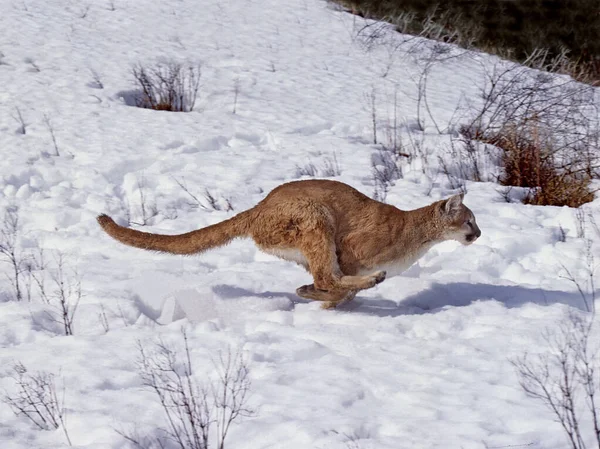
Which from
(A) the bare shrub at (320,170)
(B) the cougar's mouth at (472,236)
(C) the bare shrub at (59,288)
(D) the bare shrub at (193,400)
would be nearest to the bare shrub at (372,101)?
(A) the bare shrub at (320,170)

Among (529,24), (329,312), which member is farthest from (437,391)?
(529,24)

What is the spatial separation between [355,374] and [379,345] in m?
0.49

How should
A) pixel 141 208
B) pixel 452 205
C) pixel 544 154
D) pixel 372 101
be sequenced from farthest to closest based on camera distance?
pixel 372 101
pixel 544 154
pixel 141 208
pixel 452 205

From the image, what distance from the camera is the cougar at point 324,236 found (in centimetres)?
528

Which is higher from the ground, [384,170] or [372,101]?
[372,101]

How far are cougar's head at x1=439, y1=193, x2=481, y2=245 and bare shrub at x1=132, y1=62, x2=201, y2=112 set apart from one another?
5399 mm

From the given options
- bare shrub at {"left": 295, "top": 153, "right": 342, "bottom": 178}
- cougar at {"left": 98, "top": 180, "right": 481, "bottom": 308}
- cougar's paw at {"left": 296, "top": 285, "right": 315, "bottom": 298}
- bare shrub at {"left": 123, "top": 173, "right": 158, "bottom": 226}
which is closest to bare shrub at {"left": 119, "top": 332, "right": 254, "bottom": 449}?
cougar's paw at {"left": 296, "top": 285, "right": 315, "bottom": 298}

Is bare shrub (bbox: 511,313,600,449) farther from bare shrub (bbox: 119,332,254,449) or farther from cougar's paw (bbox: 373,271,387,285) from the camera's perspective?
→ bare shrub (bbox: 119,332,254,449)

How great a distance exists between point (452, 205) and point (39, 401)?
327 centimetres

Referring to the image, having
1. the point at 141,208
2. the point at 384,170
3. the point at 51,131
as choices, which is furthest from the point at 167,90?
the point at 384,170

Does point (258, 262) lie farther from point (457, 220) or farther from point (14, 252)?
point (14, 252)

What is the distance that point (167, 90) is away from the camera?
10.5 meters

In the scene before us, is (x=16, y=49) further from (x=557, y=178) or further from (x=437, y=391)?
(x=437, y=391)

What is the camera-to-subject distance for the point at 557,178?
25.0 feet
